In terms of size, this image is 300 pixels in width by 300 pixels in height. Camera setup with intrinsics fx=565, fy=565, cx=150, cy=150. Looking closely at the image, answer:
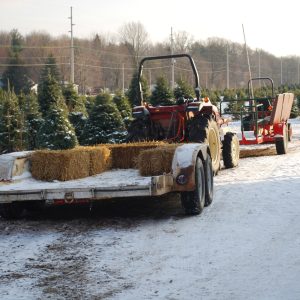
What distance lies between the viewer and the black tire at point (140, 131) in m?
10.6

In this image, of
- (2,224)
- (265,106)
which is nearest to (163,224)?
(2,224)

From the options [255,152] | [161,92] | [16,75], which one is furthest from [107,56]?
[255,152]

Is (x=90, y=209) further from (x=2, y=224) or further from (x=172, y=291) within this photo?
(x=172, y=291)

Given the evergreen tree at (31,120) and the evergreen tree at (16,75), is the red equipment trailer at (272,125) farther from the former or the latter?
the evergreen tree at (16,75)

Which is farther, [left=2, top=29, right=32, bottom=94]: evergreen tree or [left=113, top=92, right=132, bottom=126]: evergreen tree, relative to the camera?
[left=2, top=29, right=32, bottom=94]: evergreen tree

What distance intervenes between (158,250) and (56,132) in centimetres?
1349

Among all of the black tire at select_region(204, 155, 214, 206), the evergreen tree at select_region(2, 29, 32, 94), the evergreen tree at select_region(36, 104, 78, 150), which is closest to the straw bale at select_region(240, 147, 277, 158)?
the evergreen tree at select_region(36, 104, 78, 150)

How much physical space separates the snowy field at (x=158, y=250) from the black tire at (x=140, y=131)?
6.74 feet

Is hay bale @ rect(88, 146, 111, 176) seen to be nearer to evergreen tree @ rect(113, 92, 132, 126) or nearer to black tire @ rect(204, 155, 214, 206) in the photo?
black tire @ rect(204, 155, 214, 206)

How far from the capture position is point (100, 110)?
67.8 feet

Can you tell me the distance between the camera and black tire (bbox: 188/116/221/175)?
31.3 feet

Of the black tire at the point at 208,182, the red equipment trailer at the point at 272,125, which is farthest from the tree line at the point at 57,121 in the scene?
the black tire at the point at 208,182

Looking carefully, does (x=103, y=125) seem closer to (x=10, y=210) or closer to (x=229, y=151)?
(x=229, y=151)

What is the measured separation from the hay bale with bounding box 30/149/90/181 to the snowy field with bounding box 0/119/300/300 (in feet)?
1.81
